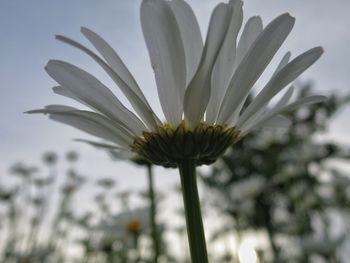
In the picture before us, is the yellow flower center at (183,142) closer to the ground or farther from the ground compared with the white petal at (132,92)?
closer to the ground

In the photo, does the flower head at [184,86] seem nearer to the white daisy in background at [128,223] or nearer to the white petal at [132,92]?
the white petal at [132,92]

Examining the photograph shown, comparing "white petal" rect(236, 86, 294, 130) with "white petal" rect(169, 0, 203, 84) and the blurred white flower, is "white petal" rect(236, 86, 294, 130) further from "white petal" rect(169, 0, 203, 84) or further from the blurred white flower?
the blurred white flower

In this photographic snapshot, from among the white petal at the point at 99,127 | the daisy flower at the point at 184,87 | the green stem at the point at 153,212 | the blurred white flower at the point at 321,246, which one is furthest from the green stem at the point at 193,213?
the blurred white flower at the point at 321,246

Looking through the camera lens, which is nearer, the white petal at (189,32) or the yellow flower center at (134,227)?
the white petal at (189,32)

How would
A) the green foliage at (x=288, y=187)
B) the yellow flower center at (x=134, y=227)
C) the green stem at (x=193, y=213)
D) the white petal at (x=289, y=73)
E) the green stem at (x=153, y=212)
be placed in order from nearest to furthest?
1. the green stem at (x=193, y=213)
2. the white petal at (x=289, y=73)
3. the green stem at (x=153, y=212)
4. the yellow flower center at (x=134, y=227)
5. the green foliage at (x=288, y=187)

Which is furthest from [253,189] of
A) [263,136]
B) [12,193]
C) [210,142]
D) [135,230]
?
[210,142]

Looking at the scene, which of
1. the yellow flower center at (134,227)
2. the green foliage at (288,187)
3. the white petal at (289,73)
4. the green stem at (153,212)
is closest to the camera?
the white petal at (289,73)

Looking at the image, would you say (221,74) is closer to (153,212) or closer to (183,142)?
(183,142)

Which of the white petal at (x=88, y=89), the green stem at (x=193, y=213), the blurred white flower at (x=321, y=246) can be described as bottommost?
the green stem at (x=193, y=213)
